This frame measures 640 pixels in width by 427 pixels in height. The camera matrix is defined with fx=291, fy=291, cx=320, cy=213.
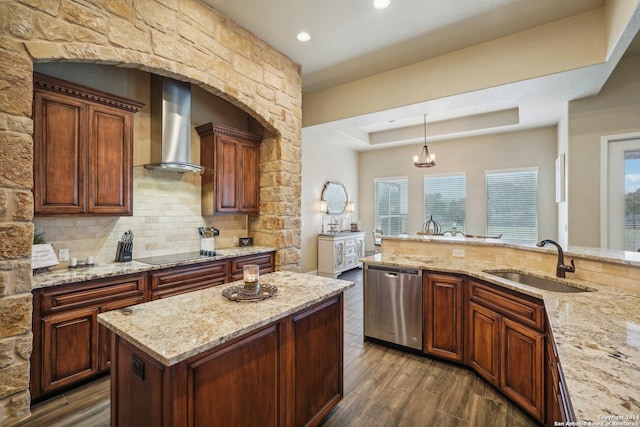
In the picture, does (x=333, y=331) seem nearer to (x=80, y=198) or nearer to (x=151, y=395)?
(x=151, y=395)

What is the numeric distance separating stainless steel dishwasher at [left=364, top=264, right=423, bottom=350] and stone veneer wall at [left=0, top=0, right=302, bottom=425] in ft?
7.85

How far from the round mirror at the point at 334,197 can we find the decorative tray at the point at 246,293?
4.80 metres

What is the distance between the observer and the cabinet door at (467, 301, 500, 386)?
7.73ft

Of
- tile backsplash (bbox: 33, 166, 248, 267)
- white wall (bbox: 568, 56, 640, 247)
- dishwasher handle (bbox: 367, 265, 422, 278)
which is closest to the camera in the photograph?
tile backsplash (bbox: 33, 166, 248, 267)

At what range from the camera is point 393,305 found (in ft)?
10.1

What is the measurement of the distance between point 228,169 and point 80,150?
1628mm

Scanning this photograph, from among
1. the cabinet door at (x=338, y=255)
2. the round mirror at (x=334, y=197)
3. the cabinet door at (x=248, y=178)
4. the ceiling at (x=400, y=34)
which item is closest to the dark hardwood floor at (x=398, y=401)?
the cabinet door at (x=248, y=178)

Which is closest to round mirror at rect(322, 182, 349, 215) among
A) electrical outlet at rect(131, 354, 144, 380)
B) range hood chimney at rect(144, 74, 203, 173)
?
range hood chimney at rect(144, 74, 203, 173)

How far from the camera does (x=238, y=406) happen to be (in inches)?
56.9

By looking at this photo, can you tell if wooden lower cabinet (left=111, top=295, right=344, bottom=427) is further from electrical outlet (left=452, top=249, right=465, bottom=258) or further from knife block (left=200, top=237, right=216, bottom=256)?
knife block (left=200, top=237, right=216, bottom=256)

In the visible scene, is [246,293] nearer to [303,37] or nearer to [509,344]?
[509,344]

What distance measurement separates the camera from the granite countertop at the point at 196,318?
3.95ft

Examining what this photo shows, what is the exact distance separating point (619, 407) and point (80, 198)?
3.58m

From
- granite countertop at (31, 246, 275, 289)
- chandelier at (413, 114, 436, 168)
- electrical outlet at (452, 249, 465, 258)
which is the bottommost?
granite countertop at (31, 246, 275, 289)
